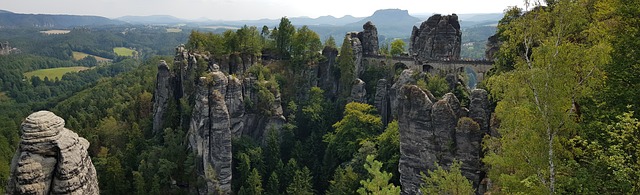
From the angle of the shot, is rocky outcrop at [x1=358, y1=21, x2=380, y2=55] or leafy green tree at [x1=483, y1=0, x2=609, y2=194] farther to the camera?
rocky outcrop at [x1=358, y1=21, x2=380, y2=55]

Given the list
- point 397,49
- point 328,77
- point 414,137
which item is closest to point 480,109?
point 414,137

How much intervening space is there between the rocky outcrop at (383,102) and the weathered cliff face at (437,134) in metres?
17.2

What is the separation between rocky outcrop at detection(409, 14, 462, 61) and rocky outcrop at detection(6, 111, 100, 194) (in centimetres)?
4852

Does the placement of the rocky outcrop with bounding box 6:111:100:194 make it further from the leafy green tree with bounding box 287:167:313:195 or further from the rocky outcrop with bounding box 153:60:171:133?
the rocky outcrop with bounding box 153:60:171:133

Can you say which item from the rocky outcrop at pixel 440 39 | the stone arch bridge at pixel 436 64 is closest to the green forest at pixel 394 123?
the stone arch bridge at pixel 436 64

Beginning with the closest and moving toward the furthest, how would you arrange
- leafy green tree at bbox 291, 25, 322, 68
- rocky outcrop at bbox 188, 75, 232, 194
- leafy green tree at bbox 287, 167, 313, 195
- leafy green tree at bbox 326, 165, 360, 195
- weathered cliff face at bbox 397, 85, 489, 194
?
weathered cliff face at bbox 397, 85, 489, 194 < leafy green tree at bbox 326, 165, 360, 195 < leafy green tree at bbox 287, 167, 313, 195 < rocky outcrop at bbox 188, 75, 232, 194 < leafy green tree at bbox 291, 25, 322, 68

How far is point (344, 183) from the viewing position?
38.8 m

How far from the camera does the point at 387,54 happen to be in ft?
201

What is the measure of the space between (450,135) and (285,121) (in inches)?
1011

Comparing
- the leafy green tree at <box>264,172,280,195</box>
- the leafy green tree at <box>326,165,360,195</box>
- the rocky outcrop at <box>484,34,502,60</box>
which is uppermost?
the rocky outcrop at <box>484,34,502,60</box>

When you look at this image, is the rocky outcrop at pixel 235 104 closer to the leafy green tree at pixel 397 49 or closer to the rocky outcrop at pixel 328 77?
the rocky outcrop at pixel 328 77

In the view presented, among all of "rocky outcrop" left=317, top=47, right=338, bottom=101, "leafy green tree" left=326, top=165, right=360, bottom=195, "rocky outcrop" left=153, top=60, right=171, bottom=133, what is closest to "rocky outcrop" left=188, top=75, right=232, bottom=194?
"rocky outcrop" left=153, top=60, right=171, bottom=133

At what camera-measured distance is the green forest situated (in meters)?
14.0

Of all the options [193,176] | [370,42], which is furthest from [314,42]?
[193,176]
